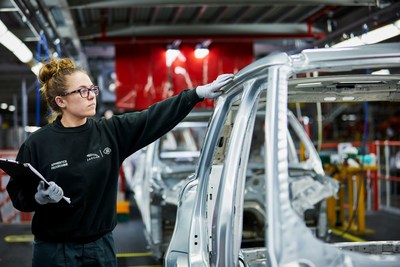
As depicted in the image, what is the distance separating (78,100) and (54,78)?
0.21 m

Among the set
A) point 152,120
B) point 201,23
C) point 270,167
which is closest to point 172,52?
point 201,23

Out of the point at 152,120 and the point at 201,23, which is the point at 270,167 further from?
the point at 201,23

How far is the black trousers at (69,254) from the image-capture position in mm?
2887

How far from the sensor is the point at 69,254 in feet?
9.47

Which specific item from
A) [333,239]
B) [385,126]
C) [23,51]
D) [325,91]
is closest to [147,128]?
[325,91]

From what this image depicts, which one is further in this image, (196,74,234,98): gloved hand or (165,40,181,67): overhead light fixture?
(165,40,181,67): overhead light fixture

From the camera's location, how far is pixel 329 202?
9.63m

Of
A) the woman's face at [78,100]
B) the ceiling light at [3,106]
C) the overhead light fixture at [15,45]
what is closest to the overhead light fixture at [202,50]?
the overhead light fixture at [15,45]

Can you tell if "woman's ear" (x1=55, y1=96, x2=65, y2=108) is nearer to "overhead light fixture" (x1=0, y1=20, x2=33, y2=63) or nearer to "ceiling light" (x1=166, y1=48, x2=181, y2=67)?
"overhead light fixture" (x1=0, y1=20, x2=33, y2=63)

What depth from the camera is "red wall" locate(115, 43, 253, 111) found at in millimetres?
10969

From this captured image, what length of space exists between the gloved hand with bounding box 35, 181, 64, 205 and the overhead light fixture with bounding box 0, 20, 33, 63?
3.73 metres

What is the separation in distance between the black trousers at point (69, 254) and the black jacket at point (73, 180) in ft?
0.10

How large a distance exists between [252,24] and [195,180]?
7141 mm

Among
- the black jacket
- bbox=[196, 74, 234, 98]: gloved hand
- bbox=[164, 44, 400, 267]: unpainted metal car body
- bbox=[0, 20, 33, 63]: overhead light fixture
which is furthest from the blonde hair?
bbox=[0, 20, 33, 63]: overhead light fixture
